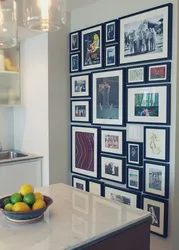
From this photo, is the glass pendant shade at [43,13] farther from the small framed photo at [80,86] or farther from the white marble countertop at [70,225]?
the small framed photo at [80,86]

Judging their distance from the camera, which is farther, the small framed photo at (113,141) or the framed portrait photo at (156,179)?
the small framed photo at (113,141)

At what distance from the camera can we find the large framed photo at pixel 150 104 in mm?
2355

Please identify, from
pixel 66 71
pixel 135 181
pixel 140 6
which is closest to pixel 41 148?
pixel 66 71

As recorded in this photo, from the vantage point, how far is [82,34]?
3100 millimetres

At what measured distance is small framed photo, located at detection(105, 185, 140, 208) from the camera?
8.64ft

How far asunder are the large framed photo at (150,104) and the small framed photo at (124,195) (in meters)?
0.69

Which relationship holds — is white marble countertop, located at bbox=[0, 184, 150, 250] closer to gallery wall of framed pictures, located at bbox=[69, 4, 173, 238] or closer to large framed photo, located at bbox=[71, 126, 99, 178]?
gallery wall of framed pictures, located at bbox=[69, 4, 173, 238]

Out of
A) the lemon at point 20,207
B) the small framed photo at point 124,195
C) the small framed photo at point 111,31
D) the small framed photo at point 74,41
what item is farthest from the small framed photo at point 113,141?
the lemon at point 20,207

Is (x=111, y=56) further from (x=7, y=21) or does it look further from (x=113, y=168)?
(x=7, y=21)

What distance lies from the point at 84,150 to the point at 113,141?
17.7 inches

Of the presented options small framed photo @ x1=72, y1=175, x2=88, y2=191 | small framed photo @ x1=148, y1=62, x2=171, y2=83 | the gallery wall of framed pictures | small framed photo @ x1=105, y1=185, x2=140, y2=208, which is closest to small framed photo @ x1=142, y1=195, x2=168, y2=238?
the gallery wall of framed pictures

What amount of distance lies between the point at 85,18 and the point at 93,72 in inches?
24.8

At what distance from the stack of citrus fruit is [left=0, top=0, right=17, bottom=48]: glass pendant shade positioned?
35.3 inches

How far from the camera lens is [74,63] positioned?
319cm
